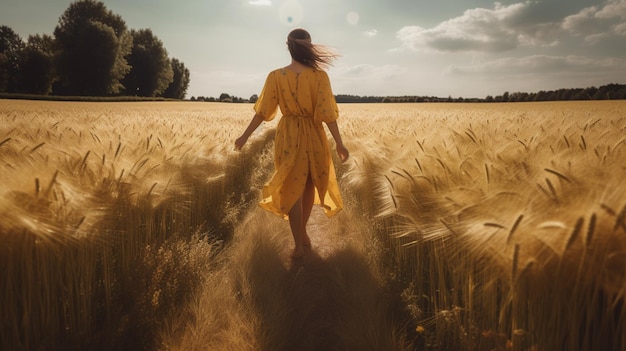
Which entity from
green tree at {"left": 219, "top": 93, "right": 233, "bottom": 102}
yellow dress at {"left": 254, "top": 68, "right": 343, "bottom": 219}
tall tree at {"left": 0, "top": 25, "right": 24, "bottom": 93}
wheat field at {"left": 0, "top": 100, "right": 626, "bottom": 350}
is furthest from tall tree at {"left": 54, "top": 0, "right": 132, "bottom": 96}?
yellow dress at {"left": 254, "top": 68, "right": 343, "bottom": 219}

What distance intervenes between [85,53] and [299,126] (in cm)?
4409

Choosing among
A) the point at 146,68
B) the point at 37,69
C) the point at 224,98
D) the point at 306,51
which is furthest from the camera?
the point at 224,98

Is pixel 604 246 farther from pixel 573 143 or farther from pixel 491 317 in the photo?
pixel 573 143

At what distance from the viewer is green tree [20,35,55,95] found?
132 feet

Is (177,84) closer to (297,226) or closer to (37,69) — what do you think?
(37,69)

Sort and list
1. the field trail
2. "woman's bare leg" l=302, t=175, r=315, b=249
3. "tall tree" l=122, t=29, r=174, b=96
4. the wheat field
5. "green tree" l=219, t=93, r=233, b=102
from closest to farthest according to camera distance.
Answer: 1. the wheat field
2. the field trail
3. "woman's bare leg" l=302, t=175, r=315, b=249
4. "tall tree" l=122, t=29, r=174, b=96
5. "green tree" l=219, t=93, r=233, b=102

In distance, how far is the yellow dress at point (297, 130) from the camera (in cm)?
298

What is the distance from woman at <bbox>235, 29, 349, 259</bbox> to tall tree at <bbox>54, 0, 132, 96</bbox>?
43.3 m

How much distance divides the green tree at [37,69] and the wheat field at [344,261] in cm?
4823

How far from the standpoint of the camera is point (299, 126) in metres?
3.10

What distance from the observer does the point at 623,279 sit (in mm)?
999

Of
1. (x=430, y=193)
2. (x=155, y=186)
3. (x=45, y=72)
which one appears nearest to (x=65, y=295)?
(x=155, y=186)

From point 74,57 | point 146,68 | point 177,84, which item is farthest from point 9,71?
point 177,84

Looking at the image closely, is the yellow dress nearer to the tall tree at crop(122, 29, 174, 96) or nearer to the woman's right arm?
the woman's right arm
